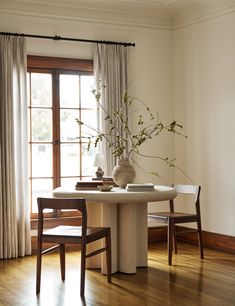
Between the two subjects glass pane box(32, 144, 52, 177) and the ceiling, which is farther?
glass pane box(32, 144, 52, 177)

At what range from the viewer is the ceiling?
6.50 meters

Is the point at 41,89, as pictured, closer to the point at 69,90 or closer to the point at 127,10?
the point at 69,90

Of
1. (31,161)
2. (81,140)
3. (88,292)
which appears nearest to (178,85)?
(81,140)

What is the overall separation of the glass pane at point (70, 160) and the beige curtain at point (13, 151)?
0.58 meters

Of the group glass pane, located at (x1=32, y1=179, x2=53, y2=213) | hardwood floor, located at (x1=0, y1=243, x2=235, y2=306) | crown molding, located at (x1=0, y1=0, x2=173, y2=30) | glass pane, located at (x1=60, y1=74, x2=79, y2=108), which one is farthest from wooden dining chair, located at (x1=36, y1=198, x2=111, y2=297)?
crown molding, located at (x1=0, y1=0, x2=173, y2=30)

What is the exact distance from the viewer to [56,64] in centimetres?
673

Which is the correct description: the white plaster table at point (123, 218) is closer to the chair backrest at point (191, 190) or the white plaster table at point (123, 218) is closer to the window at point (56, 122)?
the chair backrest at point (191, 190)

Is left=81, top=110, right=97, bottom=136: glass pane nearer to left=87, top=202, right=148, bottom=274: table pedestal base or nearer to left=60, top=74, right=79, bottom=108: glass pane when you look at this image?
left=60, top=74, right=79, bottom=108: glass pane

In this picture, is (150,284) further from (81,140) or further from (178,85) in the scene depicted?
(178,85)

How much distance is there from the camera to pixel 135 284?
198 inches

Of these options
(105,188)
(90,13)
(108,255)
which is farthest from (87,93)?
(108,255)

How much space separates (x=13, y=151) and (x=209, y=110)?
237 cm

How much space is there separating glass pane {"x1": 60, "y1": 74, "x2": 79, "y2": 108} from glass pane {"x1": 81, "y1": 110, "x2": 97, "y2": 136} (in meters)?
0.15

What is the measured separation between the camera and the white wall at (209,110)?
6.55m
